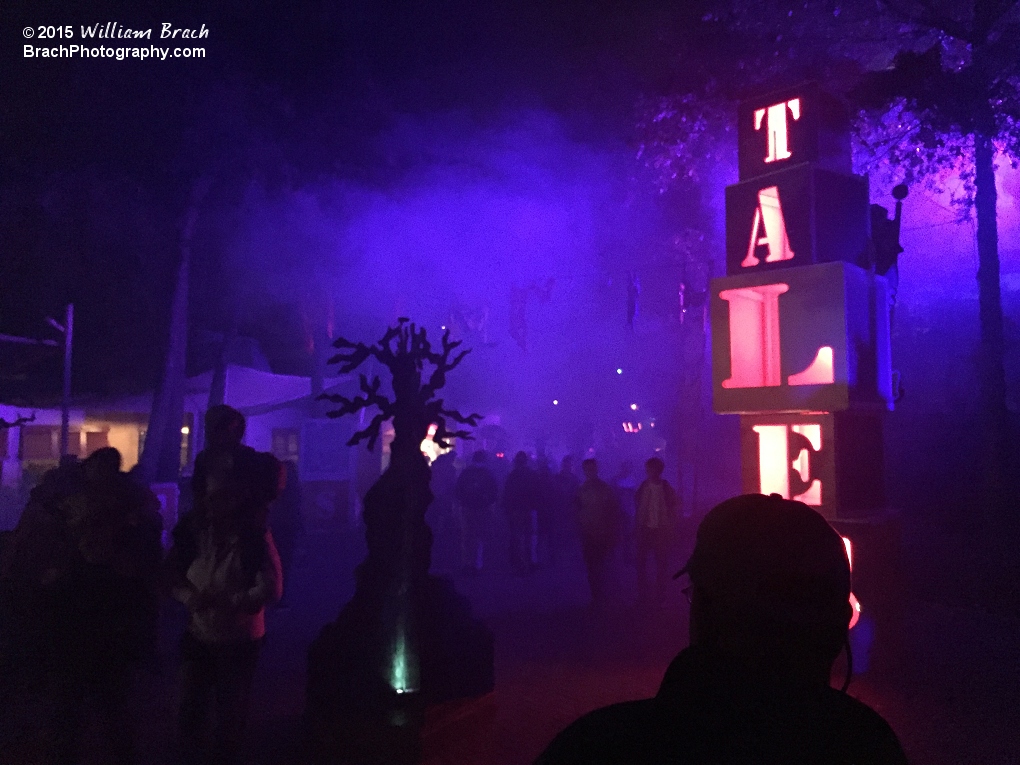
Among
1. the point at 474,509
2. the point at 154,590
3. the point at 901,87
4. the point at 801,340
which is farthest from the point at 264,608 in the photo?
the point at 901,87

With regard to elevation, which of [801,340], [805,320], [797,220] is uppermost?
[797,220]

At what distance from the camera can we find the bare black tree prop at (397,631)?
4.51m

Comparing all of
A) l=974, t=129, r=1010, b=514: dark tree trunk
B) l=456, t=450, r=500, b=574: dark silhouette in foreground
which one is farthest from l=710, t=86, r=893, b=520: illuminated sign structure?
l=974, t=129, r=1010, b=514: dark tree trunk

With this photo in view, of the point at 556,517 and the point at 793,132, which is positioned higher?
the point at 793,132

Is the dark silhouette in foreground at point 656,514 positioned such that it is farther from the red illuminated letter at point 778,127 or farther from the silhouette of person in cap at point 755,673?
the silhouette of person in cap at point 755,673

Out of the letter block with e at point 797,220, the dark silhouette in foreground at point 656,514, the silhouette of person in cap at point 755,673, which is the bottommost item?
the dark silhouette in foreground at point 656,514

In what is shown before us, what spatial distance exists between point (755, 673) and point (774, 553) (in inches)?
8.0

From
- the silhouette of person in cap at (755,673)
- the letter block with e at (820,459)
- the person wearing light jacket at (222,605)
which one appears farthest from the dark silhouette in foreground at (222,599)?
the letter block with e at (820,459)

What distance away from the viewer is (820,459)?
6074 millimetres

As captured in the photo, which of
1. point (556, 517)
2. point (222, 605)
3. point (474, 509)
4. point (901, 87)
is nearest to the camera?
point (222, 605)

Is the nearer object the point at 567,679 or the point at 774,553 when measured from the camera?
the point at 774,553

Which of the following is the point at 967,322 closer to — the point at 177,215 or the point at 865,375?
the point at 865,375

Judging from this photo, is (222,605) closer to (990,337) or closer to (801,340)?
(801,340)

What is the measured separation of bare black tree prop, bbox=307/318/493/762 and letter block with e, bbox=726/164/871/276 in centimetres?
315
